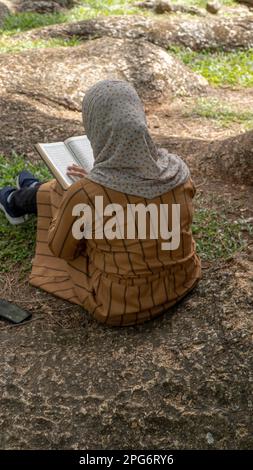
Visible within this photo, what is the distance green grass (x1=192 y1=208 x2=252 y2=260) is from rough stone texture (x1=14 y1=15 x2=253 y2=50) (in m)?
4.34

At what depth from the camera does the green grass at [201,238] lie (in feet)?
11.1

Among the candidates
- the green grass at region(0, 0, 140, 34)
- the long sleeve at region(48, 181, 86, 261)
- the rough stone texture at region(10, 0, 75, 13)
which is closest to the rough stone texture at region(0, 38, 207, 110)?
the green grass at region(0, 0, 140, 34)

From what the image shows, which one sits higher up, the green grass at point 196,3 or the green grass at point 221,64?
the green grass at point 196,3

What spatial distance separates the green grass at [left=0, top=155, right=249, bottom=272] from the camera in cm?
339

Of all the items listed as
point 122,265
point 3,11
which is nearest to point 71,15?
point 3,11

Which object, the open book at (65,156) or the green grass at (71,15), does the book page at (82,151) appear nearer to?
the open book at (65,156)

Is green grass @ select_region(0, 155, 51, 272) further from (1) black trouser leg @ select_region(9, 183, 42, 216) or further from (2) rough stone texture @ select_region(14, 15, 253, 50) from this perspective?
(2) rough stone texture @ select_region(14, 15, 253, 50)

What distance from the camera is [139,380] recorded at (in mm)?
2568

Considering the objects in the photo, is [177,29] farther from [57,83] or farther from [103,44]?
[57,83]

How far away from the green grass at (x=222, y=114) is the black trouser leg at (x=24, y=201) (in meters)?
2.67

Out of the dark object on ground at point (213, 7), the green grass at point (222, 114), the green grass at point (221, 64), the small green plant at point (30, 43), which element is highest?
the small green plant at point (30, 43)

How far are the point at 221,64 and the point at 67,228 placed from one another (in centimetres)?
543

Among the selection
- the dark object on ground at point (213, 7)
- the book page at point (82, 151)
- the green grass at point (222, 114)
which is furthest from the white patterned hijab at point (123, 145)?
the dark object on ground at point (213, 7)
